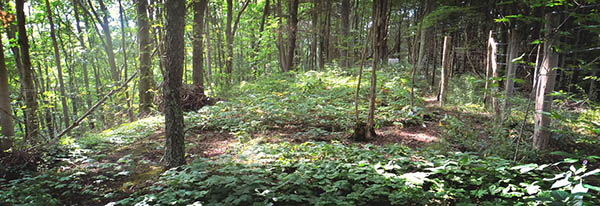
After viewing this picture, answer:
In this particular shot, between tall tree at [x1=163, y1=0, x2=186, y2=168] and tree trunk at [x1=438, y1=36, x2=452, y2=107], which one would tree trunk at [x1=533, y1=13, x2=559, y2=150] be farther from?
tall tree at [x1=163, y1=0, x2=186, y2=168]

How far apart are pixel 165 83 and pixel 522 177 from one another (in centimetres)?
455

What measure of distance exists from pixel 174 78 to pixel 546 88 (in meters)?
5.70

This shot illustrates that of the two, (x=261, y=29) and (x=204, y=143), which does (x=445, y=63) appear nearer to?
(x=204, y=143)

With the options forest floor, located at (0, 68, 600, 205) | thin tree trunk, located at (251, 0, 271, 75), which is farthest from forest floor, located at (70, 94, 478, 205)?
thin tree trunk, located at (251, 0, 271, 75)

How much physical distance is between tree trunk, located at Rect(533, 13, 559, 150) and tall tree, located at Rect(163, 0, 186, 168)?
5311 millimetres

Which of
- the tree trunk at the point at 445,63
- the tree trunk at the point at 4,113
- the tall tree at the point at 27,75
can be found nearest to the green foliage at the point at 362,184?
the tree trunk at the point at 4,113

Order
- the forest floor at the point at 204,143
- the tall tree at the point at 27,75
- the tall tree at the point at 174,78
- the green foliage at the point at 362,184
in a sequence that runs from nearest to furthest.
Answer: the green foliage at the point at 362,184 < the tall tree at the point at 174,78 < the forest floor at the point at 204,143 < the tall tree at the point at 27,75

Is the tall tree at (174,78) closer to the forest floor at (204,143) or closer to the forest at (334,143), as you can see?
the forest at (334,143)

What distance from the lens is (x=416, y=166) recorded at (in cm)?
346

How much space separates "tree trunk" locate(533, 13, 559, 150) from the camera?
4277mm

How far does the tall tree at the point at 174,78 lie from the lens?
12.3 ft

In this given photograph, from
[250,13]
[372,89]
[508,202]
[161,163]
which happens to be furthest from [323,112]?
[250,13]

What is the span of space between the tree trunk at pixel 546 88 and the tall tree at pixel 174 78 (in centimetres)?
531

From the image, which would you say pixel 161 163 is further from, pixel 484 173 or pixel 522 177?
pixel 522 177
